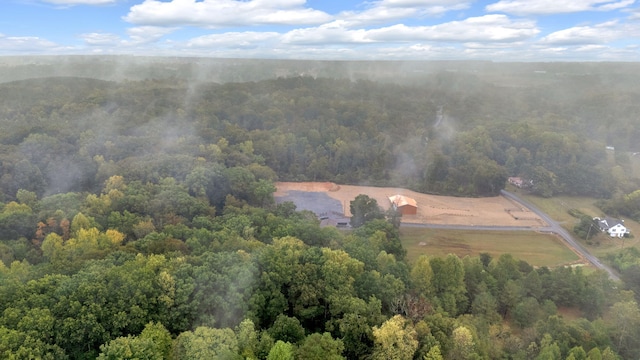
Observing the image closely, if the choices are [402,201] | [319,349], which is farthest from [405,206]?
[319,349]

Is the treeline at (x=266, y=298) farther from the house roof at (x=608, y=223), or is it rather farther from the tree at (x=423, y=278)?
the house roof at (x=608, y=223)

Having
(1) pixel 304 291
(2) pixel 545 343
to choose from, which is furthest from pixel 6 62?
(2) pixel 545 343

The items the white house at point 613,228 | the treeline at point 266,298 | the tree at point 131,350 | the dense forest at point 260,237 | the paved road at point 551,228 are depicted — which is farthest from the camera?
the white house at point 613,228

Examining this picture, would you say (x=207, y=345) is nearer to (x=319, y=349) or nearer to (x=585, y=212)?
(x=319, y=349)

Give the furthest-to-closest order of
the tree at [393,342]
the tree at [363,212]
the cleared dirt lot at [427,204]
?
the cleared dirt lot at [427,204] → the tree at [363,212] → the tree at [393,342]

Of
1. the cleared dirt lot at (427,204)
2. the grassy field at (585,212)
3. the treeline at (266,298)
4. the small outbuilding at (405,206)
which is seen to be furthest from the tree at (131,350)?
the grassy field at (585,212)

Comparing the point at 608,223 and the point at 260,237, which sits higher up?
the point at 260,237
